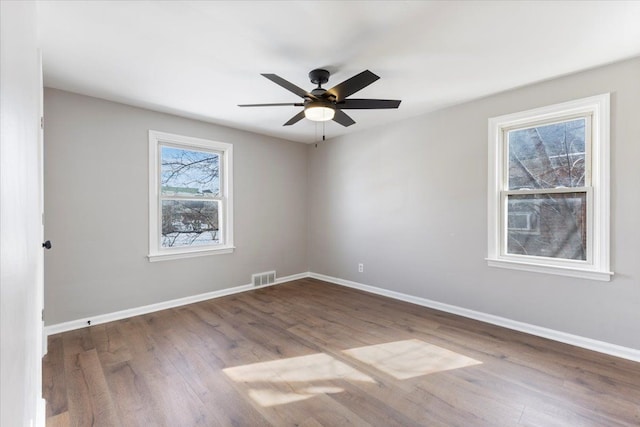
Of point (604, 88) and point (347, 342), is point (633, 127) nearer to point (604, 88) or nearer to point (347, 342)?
point (604, 88)

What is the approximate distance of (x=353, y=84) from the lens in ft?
7.10

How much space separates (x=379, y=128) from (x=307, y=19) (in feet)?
8.35

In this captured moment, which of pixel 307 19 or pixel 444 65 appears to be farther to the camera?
pixel 444 65

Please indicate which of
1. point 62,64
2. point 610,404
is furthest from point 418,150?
point 62,64

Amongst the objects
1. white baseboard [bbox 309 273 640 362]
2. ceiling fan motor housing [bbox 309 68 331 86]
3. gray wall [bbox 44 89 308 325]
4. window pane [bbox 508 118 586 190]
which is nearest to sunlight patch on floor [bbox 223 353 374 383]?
white baseboard [bbox 309 273 640 362]

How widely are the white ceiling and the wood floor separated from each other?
8.35ft

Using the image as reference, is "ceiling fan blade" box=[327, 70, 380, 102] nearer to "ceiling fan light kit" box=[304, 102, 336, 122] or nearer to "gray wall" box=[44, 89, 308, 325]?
"ceiling fan light kit" box=[304, 102, 336, 122]

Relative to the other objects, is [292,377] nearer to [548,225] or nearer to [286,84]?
[286,84]

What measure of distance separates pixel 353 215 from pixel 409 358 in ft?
8.32

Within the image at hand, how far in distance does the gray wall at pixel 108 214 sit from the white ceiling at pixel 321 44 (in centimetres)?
37

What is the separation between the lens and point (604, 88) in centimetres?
254

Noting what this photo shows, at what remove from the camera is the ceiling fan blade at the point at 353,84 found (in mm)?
1994

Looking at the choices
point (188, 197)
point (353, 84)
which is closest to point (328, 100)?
point (353, 84)

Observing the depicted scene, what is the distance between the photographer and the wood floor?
179 centimetres
